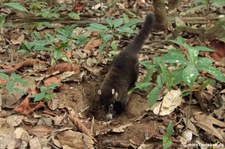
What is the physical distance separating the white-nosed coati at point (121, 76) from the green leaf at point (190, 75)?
198 cm

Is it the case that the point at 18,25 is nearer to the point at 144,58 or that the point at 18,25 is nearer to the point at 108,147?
the point at 144,58

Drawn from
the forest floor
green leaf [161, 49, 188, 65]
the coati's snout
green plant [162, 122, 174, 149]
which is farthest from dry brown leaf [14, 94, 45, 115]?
green leaf [161, 49, 188, 65]

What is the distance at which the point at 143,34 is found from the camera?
4.89 m

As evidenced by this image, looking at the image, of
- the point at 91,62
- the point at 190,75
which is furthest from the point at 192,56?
the point at 91,62

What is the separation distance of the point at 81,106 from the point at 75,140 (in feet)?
2.96

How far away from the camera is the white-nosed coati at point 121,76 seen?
4820mm

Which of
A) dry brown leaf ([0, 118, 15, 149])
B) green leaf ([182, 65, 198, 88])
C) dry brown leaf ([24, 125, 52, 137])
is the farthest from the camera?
dry brown leaf ([24, 125, 52, 137])

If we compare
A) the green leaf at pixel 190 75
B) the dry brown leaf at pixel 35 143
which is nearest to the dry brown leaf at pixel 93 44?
the dry brown leaf at pixel 35 143

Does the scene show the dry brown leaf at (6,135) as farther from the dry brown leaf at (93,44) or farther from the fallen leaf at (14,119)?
the dry brown leaf at (93,44)

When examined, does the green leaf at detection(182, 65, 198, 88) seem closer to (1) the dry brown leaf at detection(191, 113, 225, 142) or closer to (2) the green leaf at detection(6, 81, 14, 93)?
(1) the dry brown leaf at detection(191, 113, 225, 142)

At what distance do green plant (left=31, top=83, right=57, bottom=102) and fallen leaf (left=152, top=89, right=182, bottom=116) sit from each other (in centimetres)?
114

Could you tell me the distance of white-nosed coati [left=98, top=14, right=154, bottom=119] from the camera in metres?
4.82

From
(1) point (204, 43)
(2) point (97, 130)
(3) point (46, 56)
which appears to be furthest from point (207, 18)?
(2) point (97, 130)

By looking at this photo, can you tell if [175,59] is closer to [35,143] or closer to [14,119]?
[35,143]
